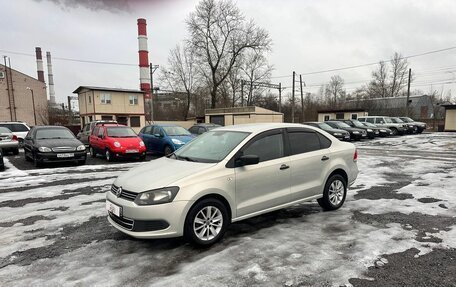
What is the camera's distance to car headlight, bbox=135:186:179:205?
3615 mm

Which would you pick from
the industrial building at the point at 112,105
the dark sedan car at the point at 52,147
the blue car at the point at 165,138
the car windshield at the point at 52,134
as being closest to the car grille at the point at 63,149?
the dark sedan car at the point at 52,147

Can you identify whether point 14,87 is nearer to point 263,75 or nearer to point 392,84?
point 263,75

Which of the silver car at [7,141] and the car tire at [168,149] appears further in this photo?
the silver car at [7,141]

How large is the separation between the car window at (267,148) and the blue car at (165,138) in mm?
8217

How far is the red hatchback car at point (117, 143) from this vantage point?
1203cm

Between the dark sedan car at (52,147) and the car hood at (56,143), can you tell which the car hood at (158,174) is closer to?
the dark sedan car at (52,147)

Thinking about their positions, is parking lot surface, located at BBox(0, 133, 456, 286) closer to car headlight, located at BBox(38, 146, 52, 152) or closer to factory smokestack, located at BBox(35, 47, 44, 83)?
car headlight, located at BBox(38, 146, 52, 152)

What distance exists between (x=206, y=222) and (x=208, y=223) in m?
0.04

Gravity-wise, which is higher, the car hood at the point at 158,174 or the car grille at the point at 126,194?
the car hood at the point at 158,174

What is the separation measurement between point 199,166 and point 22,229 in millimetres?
3084

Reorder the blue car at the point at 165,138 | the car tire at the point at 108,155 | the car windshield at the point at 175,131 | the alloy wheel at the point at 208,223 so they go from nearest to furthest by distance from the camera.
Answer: the alloy wheel at the point at 208,223
the car tire at the point at 108,155
the blue car at the point at 165,138
the car windshield at the point at 175,131

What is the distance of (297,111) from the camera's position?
64.0 metres

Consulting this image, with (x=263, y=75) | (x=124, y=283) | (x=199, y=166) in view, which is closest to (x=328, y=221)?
(x=199, y=166)

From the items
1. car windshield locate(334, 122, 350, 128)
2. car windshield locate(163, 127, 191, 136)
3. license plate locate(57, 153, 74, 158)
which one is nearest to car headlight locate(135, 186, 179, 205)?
license plate locate(57, 153, 74, 158)
